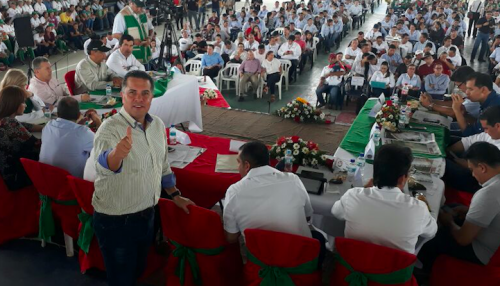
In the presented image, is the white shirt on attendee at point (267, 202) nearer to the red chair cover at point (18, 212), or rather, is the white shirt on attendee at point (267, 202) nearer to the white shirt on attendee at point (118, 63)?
the red chair cover at point (18, 212)

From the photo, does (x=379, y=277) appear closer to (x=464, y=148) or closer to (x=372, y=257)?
(x=372, y=257)

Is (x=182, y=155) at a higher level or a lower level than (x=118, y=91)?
lower

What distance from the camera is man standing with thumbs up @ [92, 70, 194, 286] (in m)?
2.16

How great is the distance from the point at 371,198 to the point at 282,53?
23.9ft

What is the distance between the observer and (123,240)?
7.72ft

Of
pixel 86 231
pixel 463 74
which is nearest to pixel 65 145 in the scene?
pixel 86 231

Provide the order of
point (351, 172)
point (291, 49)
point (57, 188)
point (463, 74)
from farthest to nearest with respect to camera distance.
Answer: point (291, 49), point (463, 74), point (351, 172), point (57, 188)

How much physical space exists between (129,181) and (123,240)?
0.36 metres

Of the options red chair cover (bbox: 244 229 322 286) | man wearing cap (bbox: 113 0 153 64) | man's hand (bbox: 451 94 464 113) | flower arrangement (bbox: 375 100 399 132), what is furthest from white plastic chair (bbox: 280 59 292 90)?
red chair cover (bbox: 244 229 322 286)

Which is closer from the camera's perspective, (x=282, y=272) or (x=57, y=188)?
(x=282, y=272)

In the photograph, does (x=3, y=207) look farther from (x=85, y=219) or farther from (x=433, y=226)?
(x=433, y=226)

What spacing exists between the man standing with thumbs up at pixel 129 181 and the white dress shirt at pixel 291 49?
7.00 meters

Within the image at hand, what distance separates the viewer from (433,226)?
7.73 ft

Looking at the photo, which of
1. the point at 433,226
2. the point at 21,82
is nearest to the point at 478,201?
the point at 433,226
